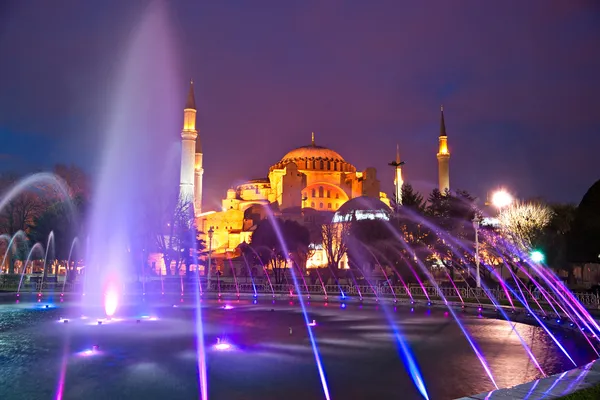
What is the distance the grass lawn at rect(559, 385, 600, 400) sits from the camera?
6027 millimetres

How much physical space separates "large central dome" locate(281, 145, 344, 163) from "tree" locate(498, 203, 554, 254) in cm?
4803

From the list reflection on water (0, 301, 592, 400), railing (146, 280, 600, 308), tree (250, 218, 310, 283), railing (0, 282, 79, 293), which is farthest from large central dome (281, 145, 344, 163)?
reflection on water (0, 301, 592, 400)

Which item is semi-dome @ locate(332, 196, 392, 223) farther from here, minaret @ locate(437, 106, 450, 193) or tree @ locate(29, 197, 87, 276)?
tree @ locate(29, 197, 87, 276)

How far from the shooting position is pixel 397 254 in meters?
38.2

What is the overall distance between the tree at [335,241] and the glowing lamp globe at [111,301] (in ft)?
64.9

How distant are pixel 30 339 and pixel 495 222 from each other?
42.9 metres

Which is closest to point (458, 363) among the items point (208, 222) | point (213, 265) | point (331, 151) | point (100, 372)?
point (100, 372)

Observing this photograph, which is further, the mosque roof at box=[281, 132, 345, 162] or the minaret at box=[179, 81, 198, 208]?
the mosque roof at box=[281, 132, 345, 162]

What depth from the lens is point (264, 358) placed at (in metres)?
10.7

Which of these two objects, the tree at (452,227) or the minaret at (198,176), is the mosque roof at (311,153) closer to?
the minaret at (198,176)

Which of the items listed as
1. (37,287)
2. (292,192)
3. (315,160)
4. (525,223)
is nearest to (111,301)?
(37,287)

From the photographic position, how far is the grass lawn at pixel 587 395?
6027mm

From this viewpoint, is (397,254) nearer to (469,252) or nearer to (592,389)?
(469,252)

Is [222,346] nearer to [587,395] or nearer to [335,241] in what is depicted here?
[587,395]
